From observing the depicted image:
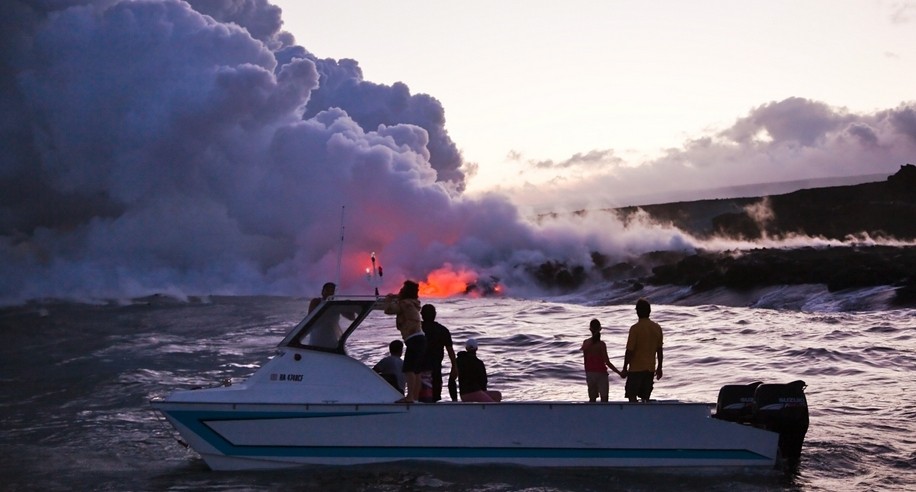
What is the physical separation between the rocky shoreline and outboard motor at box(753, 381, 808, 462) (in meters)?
19.1

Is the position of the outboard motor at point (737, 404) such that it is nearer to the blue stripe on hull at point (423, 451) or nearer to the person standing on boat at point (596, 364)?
the blue stripe on hull at point (423, 451)

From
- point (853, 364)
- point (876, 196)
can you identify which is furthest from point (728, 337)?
point (876, 196)

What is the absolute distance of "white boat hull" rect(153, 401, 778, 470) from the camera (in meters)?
10.2

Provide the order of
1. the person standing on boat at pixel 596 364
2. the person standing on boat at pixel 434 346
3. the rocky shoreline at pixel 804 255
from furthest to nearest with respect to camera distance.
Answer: the rocky shoreline at pixel 804 255 < the person standing on boat at pixel 596 364 < the person standing on boat at pixel 434 346

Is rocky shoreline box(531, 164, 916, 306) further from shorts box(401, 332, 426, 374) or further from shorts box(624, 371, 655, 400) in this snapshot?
shorts box(401, 332, 426, 374)

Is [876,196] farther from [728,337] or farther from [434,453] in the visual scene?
[434,453]

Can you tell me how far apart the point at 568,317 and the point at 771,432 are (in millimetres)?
23746

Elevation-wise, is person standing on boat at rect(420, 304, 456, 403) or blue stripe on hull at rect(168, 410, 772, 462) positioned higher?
person standing on boat at rect(420, 304, 456, 403)

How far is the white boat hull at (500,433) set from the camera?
10195 millimetres

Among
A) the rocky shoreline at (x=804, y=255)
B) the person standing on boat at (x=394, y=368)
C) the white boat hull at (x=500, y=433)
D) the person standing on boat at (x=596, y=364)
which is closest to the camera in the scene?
the white boat hull at (x=500, y=433)

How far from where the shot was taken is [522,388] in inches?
709

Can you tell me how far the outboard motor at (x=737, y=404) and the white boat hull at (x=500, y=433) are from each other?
47 centimetres

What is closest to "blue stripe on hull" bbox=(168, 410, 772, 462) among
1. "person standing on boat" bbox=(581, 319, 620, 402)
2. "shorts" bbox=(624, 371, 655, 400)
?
"shorts" bbox=(624, 371, 655, 400)

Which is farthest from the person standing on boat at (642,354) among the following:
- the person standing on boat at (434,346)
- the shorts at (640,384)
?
the person standing on boat at (434,346)
